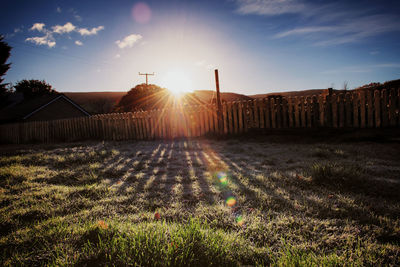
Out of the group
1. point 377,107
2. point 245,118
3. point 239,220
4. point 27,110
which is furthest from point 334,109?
point 27,110

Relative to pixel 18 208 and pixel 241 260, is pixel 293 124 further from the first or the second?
pixel 18 208

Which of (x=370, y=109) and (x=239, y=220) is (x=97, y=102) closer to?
(x=370, y=109)

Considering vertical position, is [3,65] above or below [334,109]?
above

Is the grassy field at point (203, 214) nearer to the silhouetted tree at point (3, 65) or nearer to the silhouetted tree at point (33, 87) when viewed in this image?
the silhouetted tree at point (3, 65)

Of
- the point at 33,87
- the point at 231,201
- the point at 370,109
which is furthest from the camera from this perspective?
the point at 33,87

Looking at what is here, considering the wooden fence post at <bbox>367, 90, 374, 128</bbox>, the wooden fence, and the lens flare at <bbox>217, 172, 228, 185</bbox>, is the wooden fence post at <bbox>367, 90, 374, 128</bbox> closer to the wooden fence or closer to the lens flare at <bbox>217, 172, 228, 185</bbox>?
the wooden fence

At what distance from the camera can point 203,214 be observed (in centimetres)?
230

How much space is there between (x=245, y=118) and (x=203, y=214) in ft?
22.8

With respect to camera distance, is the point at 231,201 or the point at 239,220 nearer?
the point at 239,220

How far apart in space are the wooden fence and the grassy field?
2.36m

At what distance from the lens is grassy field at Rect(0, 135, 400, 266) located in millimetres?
1457

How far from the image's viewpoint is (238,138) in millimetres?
8680

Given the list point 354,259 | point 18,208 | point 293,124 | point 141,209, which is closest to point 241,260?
point 354,259

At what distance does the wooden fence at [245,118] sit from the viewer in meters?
6.59
